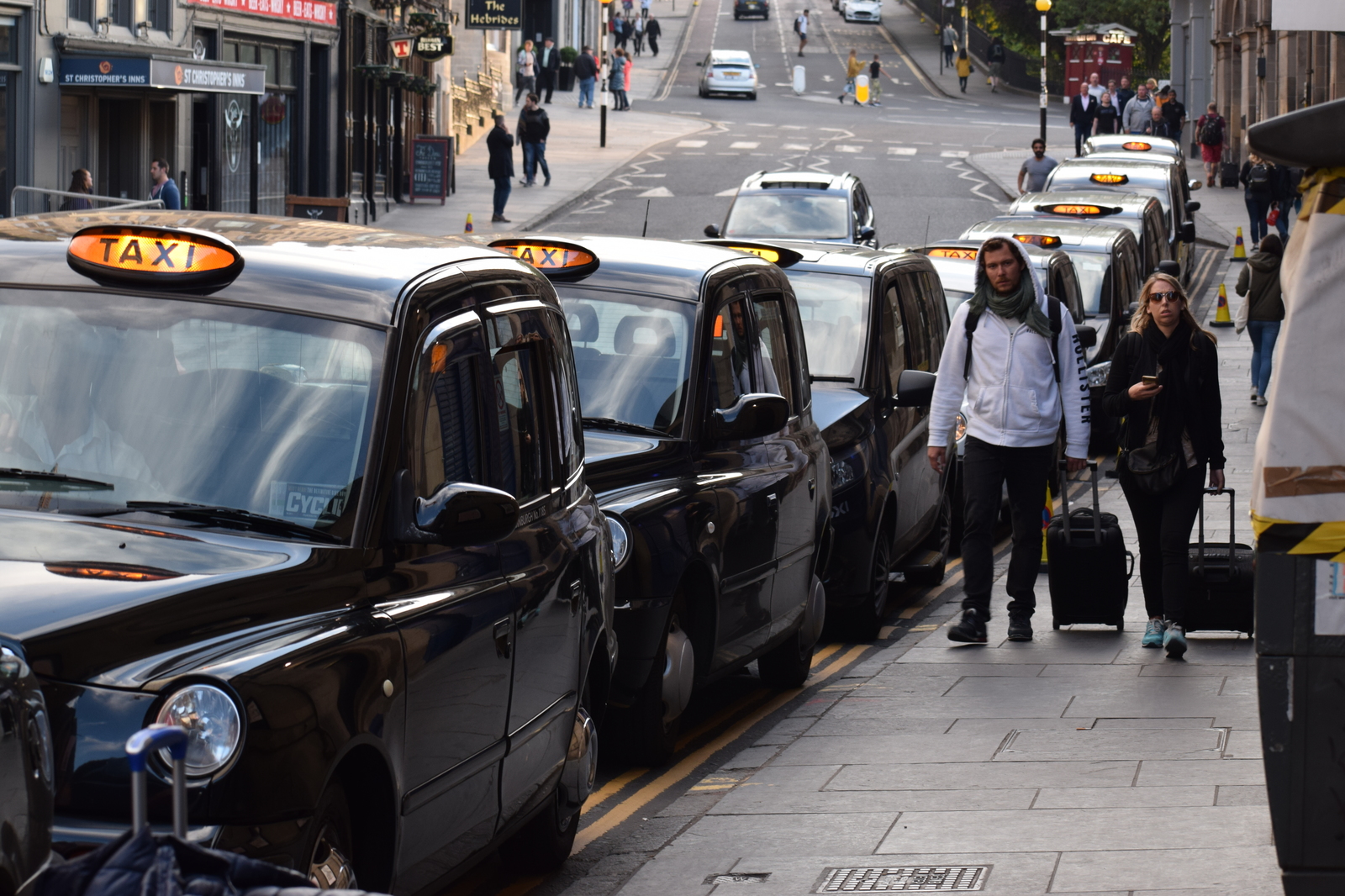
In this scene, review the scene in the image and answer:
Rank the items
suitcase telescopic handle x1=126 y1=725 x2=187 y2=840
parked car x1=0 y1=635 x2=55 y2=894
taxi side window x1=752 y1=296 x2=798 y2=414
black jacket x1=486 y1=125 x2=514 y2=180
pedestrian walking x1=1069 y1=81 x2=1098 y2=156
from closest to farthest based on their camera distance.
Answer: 1. suitcase telescopic handle x1=126 y1=725 x2=187 y2=840
2. parked car x1=0 y1=635 x2=55 y2=894
3. taxi side window x1=752 y1=296 x2=798 y2=414
4. black jacket x1=486 y1=125 x2=514 y2=180
5. pedestrian walking x1=1069 y1=81 x2=1098 y2=156

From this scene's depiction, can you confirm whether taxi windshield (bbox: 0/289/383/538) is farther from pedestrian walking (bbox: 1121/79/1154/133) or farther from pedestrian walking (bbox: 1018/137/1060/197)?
pedestrian walking (bbox: 1121/79/1154/133)

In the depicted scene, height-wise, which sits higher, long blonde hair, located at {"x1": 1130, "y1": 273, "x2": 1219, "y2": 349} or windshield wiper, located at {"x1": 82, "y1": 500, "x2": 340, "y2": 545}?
long blonde hair, located at {"x1": 1130, "y1": 273, "x2": 1219, "y2": 349}

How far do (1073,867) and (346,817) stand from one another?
102 inches

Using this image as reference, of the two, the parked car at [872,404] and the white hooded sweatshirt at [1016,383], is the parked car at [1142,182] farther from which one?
the white hooded sweatshirt at [1016,383]

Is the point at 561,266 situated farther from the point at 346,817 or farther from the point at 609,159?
the point at 609,159

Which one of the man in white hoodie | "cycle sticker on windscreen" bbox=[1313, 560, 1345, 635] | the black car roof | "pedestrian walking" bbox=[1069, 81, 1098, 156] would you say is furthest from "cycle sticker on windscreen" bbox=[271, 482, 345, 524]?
"pedestrian walking" bbox=[1069, 81, 1098, 156]

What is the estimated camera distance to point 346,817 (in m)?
4.21

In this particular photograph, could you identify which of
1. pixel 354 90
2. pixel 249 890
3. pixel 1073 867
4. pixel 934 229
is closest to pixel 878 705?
pixel 1073 867

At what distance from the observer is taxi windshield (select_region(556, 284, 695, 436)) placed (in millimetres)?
7852

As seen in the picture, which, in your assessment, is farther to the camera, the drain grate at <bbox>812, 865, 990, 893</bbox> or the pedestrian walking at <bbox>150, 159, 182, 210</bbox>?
the pedestrian walking at <bbox>150, 159, 182, 210</bbox>

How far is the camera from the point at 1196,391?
9.52 m

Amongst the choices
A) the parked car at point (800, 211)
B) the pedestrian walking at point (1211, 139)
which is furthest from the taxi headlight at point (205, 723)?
the pedestrian walking at point (1211, 139)

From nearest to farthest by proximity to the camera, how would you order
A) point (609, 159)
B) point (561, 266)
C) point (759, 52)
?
point (561, 266)
point (609, 159)
point (759, 52)

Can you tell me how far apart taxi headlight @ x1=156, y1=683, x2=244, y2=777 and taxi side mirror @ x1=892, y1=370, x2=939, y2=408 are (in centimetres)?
691
